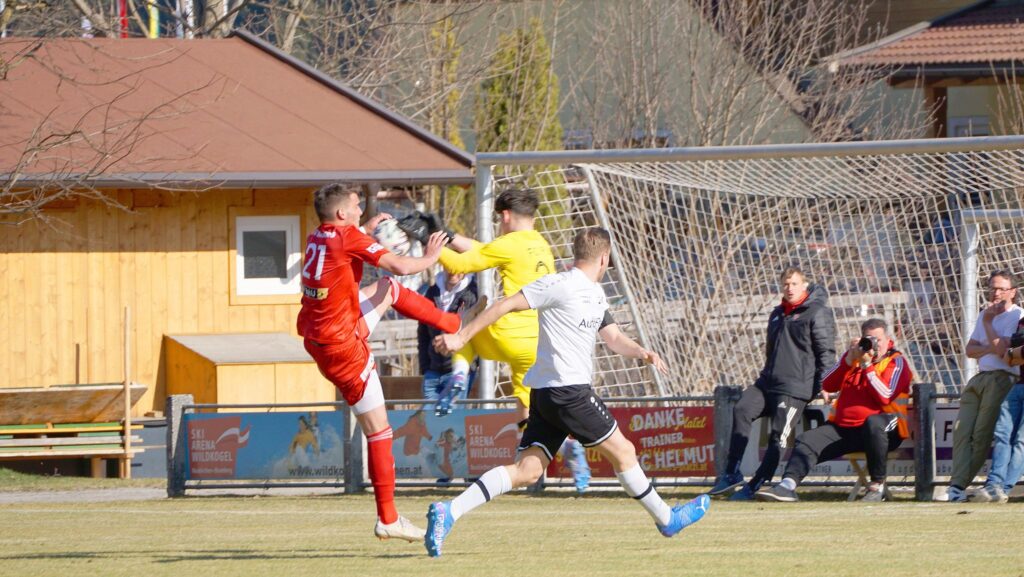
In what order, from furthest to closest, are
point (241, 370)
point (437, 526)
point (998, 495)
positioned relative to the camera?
1. point (241, 370)
2. point (998, 495)
3. point (437, 526)

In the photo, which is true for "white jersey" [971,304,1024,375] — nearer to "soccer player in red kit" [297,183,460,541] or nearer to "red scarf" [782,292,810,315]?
"red scarf" [782,292,810,315]

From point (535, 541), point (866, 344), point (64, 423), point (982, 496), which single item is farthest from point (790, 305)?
point (64, 423)

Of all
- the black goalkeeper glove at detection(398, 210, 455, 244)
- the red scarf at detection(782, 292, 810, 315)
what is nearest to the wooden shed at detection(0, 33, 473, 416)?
the red scarf at detection(782, 292, 810, 315)

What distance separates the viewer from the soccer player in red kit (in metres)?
8.50

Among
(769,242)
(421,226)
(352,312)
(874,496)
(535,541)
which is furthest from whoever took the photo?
(769,242)

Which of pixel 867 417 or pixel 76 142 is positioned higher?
pixel 76 142

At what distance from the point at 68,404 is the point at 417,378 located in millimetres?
4169

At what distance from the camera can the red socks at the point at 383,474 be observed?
27.9ft

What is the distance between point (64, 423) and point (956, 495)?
33.1ft

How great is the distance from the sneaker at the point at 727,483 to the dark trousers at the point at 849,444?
1.27 feet

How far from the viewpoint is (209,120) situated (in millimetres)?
19391

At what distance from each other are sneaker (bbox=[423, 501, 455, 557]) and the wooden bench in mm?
10042

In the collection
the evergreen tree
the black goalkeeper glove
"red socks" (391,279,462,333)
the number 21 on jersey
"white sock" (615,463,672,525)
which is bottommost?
"white sock" (615,463,672,525)

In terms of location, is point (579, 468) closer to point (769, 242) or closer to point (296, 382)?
point (296, 382)
